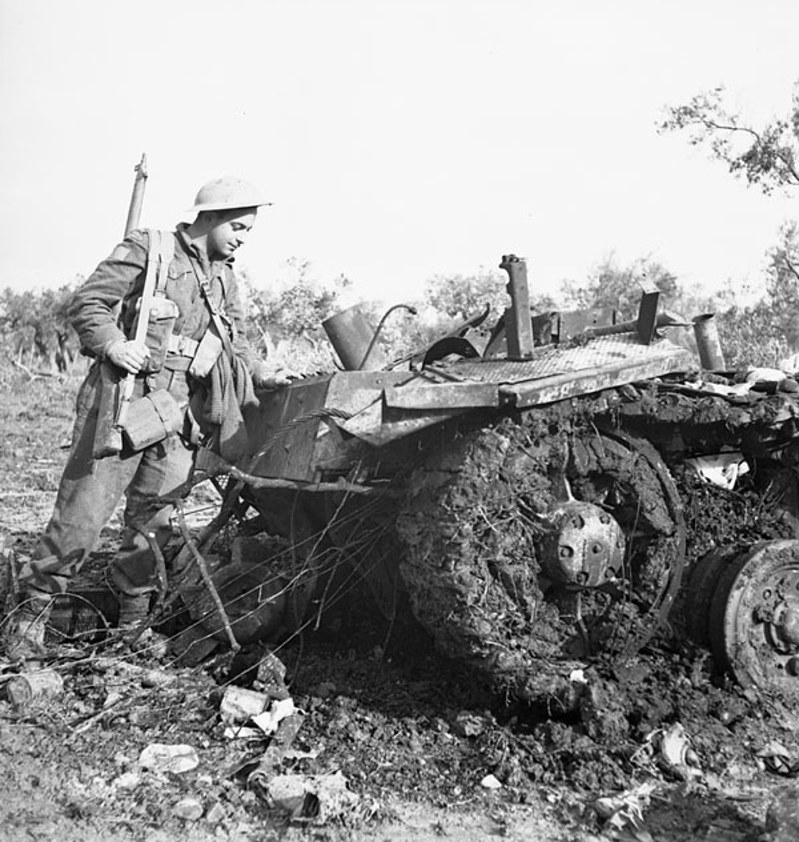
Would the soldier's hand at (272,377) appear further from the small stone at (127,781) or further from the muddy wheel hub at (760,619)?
the muddy wheel hub at (760,619)

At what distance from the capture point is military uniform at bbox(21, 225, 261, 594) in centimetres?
491

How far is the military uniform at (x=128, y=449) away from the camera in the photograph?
4.91 metres

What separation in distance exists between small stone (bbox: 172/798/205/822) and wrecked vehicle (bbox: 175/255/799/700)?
1037 mm

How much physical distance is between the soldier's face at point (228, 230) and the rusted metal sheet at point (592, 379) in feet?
6.29

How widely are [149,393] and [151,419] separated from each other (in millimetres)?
156

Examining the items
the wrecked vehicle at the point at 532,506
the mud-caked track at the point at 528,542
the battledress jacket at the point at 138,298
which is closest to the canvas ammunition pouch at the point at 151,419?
the battledress jacket at the point at 138,298

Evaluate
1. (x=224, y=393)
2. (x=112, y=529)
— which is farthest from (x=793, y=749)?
(x=112, y=529)

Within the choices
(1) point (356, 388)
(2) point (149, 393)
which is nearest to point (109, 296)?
(2) point (149, 393)

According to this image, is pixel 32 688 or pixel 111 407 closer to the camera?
pixel 32 688

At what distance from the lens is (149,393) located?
16.2ft

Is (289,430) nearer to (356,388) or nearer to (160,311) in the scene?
(356,388)

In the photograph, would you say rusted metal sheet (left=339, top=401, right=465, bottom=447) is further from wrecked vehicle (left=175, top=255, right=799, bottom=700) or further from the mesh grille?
the mesh grille

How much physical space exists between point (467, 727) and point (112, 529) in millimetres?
4982

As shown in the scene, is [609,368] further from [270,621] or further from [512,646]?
[270,621]
